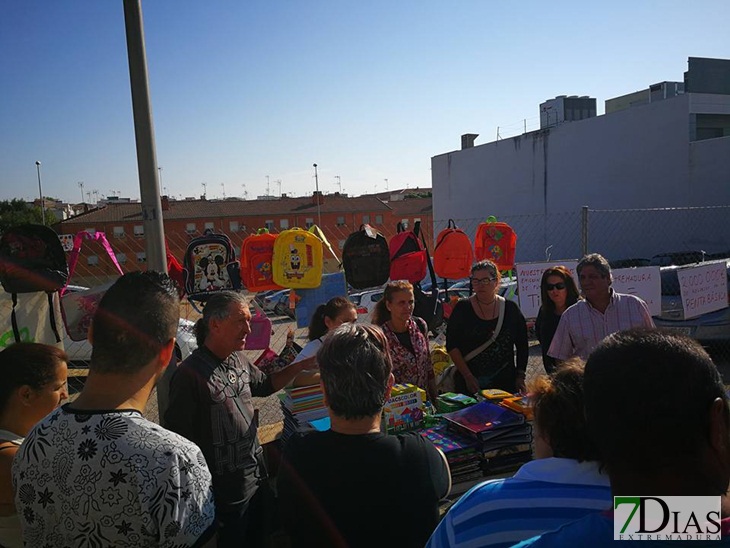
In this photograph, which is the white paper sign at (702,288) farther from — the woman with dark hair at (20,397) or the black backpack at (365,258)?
the woman with dark hair at (20,397)

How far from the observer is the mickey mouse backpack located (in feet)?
14.1

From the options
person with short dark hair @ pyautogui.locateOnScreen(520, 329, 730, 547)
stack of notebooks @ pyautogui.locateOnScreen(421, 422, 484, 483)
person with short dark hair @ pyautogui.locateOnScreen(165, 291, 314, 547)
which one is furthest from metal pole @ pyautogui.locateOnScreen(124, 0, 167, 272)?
person with short dark hair @ pyautogui.locateOnScreen(520, 329, 730, 547)

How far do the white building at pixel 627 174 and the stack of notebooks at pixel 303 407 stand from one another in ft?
46.2

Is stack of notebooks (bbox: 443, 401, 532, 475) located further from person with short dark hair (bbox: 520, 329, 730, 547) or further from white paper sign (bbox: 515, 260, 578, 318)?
white paper sign (bbox: 515, 260, 578, 318)

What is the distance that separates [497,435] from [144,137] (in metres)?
2.58

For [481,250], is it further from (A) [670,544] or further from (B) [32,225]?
(A) [670,544]

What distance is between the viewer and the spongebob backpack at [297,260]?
453 centimetres

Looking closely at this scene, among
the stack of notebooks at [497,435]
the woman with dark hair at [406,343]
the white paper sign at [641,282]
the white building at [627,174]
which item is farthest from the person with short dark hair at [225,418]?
the white building at [627,174]

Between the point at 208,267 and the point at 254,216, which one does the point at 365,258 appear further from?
the point at 254,216

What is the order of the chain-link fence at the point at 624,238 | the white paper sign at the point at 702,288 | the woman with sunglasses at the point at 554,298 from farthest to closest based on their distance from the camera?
the chain-link fence at the point at 624,238
the white paper sign at the point at 702,288
the woman with sunglasses at the point at 554,298

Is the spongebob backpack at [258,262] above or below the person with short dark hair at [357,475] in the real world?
above

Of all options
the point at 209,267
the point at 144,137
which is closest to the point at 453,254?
the point at 209,267

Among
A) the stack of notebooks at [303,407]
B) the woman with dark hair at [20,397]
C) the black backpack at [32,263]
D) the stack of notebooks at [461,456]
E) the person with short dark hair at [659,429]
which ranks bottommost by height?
the stack of notebooks at [461,456]

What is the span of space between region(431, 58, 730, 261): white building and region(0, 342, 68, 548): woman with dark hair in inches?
603
